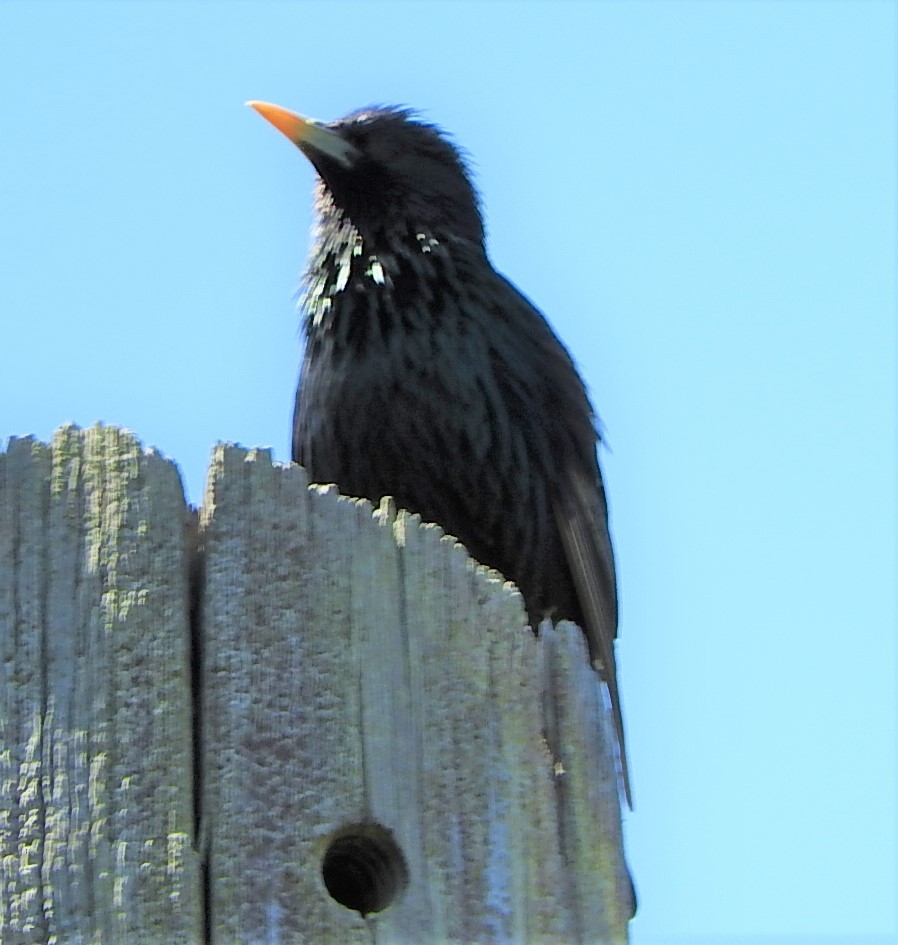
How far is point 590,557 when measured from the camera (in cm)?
482

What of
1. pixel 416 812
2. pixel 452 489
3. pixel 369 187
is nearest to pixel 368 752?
pixel 416 812

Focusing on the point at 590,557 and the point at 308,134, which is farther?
the point at 308,134

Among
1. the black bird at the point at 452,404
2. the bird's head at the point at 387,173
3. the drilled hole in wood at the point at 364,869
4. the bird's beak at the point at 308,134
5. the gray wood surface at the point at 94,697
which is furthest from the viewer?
the bird's beak at the point at 308,134

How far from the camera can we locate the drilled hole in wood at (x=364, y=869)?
2193mm

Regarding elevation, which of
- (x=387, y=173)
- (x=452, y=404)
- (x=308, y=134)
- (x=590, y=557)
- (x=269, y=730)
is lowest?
(x=269, y=730)

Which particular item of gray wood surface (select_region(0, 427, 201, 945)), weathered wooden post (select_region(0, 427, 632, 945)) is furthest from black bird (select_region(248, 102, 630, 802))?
gray wood surface (select_region(0, 427, 201, 945))

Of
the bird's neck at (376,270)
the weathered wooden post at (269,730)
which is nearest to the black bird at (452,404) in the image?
the bird's neck at (376,270)

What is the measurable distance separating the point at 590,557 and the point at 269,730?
270 centimetres

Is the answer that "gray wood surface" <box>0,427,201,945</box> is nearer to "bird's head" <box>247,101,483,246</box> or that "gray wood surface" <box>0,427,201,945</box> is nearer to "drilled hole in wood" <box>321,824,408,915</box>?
"drilled hole in wood" <box>321,824,408,915</box>

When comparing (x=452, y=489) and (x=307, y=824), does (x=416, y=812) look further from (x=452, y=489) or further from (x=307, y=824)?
(x=452, y=489)

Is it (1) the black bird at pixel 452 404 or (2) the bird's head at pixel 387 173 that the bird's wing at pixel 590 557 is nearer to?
(1) the black bird at pixel 452 404

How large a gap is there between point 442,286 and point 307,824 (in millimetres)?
2745

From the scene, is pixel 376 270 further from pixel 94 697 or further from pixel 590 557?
pixel 94 697

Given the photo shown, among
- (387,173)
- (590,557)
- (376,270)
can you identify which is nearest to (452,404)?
(376,270)
